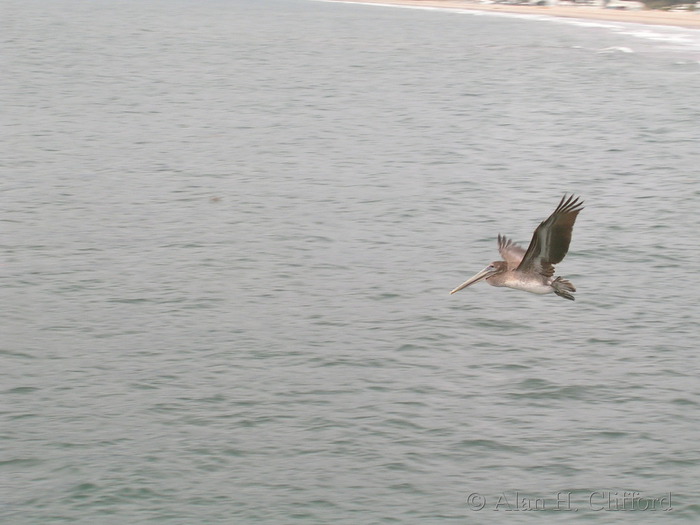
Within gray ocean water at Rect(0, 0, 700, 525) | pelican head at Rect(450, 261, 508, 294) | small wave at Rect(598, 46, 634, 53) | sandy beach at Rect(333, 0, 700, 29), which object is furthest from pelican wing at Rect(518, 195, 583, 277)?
sandy beach at Rect(333, 0, 700, 29)

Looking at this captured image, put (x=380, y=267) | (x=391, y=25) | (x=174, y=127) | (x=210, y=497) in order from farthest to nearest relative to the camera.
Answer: (x=391, y=25), (x=174, y=127), (x=380, y=267), (x=210, y=497)

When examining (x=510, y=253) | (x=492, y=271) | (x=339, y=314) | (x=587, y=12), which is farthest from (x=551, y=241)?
(x=587, y=12)

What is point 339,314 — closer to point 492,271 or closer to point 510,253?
point 510,253

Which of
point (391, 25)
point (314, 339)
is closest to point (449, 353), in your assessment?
point (314, 339)

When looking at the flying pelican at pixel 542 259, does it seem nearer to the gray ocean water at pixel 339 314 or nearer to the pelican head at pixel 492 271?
the pelican head at pixel 492 271

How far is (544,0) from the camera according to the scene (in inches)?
2650

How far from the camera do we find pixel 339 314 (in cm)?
1577

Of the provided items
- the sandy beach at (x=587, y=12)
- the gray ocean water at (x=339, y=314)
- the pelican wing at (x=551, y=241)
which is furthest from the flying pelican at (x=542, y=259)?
the sandy beach at (x=587, y=12)

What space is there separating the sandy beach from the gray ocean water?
76.7 feet

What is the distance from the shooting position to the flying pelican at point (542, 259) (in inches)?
402

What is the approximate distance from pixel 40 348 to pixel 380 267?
5.25 m

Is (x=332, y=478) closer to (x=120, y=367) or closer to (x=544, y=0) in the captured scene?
(x=120, y=367)

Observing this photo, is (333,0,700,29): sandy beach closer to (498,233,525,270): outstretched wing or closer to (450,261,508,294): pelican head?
(498,233,525,270): outstretched wing

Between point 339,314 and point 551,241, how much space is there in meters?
5.68
